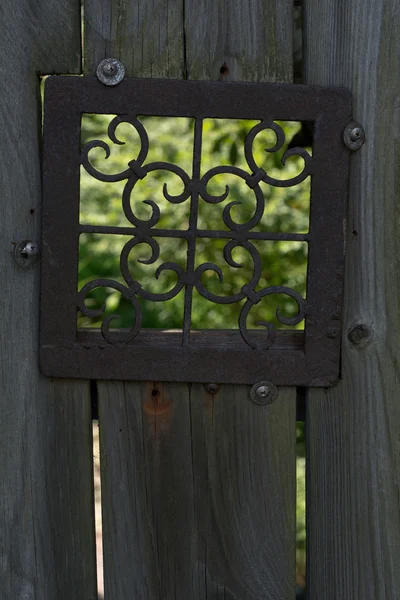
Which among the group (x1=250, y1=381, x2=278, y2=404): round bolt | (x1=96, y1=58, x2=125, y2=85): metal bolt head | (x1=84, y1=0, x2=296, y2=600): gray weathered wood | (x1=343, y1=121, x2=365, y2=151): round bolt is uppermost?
(x1=96, y1=58, x2=125, y2=85): metal bolt head

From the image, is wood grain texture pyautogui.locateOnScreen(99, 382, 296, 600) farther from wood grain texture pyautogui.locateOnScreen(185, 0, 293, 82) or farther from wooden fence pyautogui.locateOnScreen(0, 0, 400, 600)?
wood grain texture pyautogui.locateOnScreen(185, 0, 293, 82)

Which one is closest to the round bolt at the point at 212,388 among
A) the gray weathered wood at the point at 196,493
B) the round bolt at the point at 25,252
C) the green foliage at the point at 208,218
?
the gray weathered wood at the point at 196,493

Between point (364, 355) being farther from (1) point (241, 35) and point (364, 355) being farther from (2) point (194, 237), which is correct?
(1) point (241, 35)

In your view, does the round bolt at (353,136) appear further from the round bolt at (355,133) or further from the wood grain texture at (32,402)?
the wood grain texture at (32,402)

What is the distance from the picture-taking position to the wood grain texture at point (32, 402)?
1394 mm

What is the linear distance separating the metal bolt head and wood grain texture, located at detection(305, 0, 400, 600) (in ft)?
1.12

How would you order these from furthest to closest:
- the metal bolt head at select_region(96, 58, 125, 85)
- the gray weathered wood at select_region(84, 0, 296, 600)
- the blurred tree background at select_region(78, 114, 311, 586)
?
the blurred tree background at select_region(78, 114, 311, 586)
the gray weathered wood at select_region(84, 0, 296, 600)
the metal bolt head at select_region(96, 58, 125, 85)

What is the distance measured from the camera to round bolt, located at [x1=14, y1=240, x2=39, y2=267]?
1417 mm

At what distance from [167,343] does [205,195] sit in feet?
0.93

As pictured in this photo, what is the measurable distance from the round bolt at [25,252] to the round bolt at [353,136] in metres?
0.60

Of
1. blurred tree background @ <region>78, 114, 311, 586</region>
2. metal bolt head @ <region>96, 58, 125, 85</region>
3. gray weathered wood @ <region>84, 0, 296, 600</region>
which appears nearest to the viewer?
metal bolt head @ <region>96, 58, 125, 85</region>

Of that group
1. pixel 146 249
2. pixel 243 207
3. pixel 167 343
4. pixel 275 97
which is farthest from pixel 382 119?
pixel 146 249

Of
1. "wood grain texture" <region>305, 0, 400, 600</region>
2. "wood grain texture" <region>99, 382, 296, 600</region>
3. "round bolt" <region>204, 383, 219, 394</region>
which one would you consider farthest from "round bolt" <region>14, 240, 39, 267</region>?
"wood grain texture" <region>305, 0, 400, 600</region>

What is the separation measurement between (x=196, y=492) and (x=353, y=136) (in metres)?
0.73
